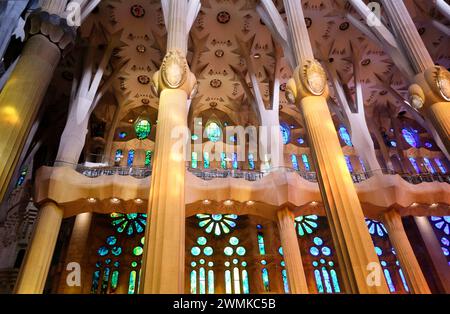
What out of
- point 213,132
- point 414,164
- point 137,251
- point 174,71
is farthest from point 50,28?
point 414,164

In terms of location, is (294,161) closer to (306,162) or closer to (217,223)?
(306,162)

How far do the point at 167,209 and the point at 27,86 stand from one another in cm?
392

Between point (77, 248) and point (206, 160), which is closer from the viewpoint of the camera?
point (77, 248)

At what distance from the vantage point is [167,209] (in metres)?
5.30

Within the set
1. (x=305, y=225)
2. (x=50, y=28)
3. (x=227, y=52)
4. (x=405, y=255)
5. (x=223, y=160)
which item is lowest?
(x=405, y=255)

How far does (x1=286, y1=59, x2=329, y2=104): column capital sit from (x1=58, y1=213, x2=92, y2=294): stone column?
433 inches

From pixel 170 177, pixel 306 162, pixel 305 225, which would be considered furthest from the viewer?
pixel 306 162

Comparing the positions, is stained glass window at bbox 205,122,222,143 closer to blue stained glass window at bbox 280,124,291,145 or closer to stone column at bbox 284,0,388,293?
blue stained glass window at bbox 280,124,291,145

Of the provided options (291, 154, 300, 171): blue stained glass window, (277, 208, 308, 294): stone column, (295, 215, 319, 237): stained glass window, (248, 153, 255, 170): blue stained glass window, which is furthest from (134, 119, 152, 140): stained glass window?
(277, 208, 308, 294): stone column

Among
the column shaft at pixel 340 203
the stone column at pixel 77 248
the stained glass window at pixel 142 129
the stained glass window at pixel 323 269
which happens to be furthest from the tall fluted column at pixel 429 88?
the stone column at pixel 77 248

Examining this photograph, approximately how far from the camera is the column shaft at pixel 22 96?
571 cm

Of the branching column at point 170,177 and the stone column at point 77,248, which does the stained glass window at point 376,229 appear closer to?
the stone column at point 77,248

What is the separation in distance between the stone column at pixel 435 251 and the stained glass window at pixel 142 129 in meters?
14.8

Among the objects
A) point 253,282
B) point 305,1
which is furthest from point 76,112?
point 305,1
